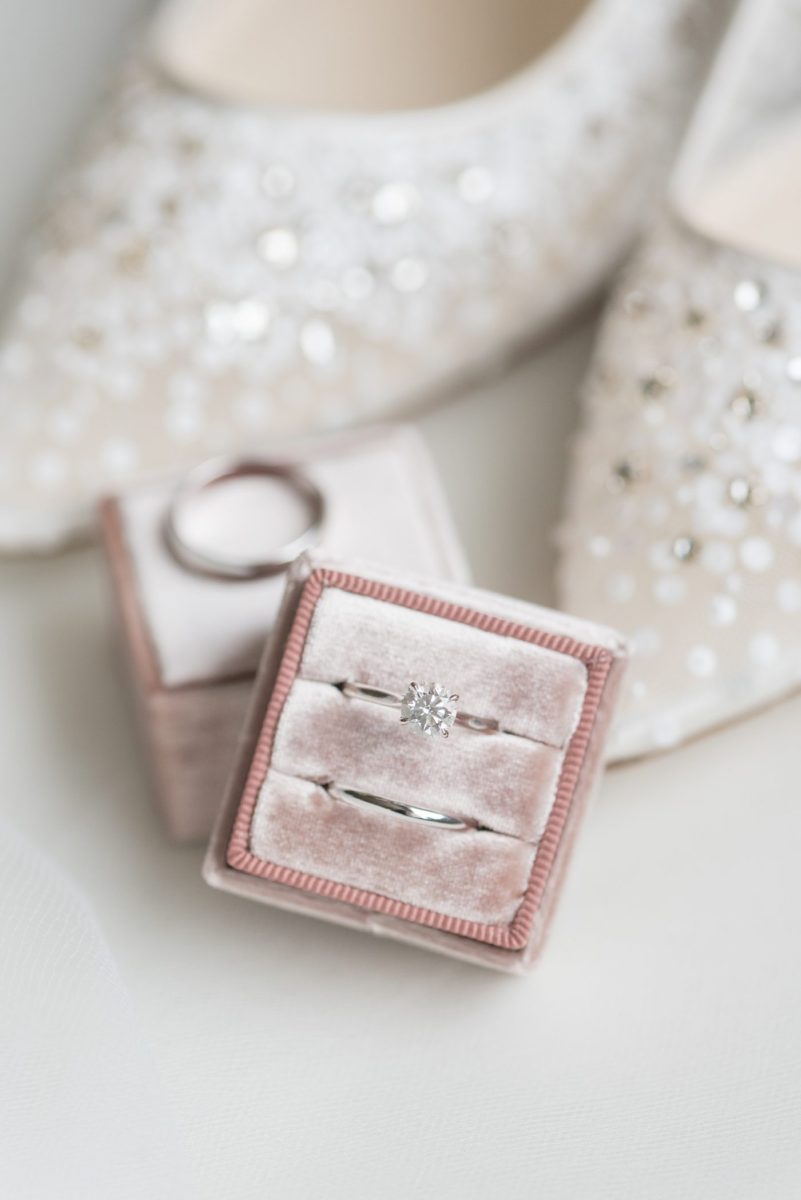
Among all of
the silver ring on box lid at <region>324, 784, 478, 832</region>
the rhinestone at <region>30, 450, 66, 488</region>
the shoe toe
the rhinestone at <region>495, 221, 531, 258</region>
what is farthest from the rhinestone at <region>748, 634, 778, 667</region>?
the rhinestone at <region>30, 450, 66, 488</region>

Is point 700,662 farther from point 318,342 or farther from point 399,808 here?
point 318,342

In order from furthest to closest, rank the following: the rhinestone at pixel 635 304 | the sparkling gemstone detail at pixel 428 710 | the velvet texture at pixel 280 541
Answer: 1. the rhinestone at pixel 635 304
2. the velvet texture at pixel 280 541
3. the sparkling gemstone detail at pixel 428 710

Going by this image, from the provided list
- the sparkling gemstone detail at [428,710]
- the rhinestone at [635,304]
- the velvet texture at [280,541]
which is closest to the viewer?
the sparkling gemstone detail at [428,710]

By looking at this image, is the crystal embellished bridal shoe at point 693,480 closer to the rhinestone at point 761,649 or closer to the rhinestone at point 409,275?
the rhinestone at point 761,649

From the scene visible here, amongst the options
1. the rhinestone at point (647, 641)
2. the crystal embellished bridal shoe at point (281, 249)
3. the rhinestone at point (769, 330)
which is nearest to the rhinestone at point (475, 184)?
the crystal embellished bridal shoe at point (281, 249)

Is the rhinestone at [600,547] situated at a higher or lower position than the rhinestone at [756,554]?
lower

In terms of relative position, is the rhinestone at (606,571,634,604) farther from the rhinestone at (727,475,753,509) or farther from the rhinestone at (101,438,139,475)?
the rhinestone at (101,438,139,475)
